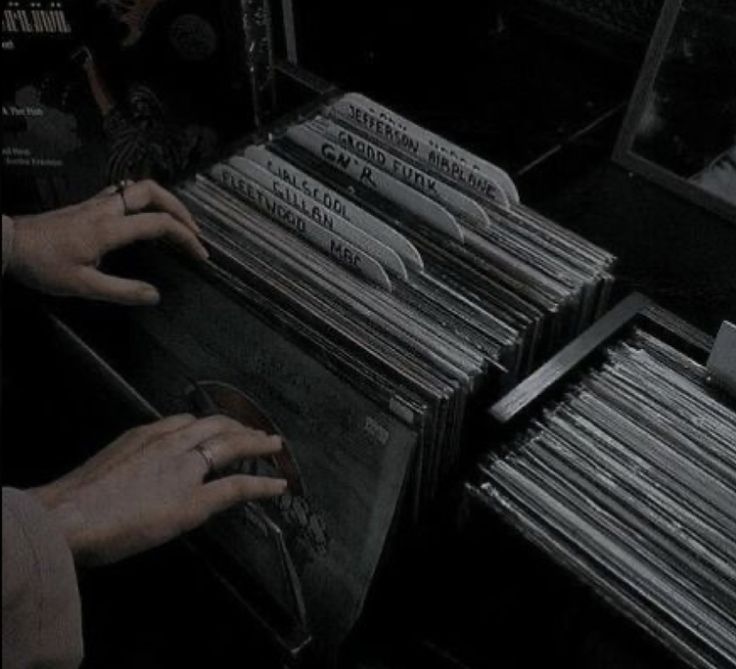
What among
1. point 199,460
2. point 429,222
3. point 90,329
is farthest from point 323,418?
point 90,329

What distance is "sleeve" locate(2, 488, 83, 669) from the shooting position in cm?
70

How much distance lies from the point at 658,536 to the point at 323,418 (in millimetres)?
354

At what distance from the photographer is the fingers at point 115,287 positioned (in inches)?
42.1

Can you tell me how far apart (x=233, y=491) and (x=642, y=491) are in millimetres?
417

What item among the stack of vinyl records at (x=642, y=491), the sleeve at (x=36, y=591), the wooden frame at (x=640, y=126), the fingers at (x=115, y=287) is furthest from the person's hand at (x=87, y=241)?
the wooden frame at (x=640, y=126)

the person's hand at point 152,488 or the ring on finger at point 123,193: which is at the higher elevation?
the ring on finger at point 123,193

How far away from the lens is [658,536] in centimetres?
84

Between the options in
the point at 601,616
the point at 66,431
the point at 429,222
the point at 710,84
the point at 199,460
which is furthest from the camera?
the point at 66,431

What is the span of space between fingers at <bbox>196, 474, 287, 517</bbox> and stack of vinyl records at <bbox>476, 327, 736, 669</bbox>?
234mm

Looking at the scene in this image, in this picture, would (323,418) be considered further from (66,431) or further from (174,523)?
(66,431)

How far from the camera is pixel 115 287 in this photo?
1.07m

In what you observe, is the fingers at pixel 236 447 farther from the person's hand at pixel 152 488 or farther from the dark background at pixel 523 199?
the dark background at pixel 523 199

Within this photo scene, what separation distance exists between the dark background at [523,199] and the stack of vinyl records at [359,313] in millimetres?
81

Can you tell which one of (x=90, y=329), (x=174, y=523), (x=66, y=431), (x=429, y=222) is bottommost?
(x=66, y=431)
